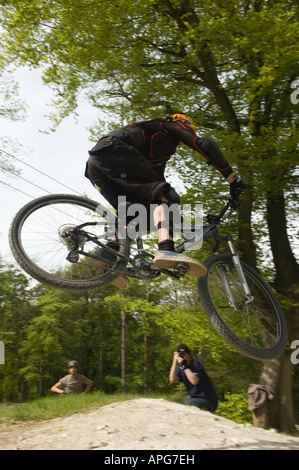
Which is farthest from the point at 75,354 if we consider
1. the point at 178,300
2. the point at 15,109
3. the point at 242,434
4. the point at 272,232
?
the point at 242,434

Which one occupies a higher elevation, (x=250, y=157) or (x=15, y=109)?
(x=15, y=109)

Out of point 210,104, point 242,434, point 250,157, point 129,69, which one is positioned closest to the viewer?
point 242,434

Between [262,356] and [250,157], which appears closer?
[262,356]

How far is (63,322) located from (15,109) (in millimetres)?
20022

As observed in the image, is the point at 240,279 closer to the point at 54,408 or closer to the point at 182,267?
the point at 182,267

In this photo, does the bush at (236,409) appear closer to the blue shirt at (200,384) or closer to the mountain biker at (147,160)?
the blue shirt at (200,384)

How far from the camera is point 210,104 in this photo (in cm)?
1073

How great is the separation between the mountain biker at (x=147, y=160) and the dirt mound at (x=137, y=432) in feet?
6.91
